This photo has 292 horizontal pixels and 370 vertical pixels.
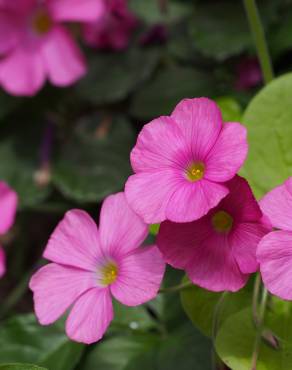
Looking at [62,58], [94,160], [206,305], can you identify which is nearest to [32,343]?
[206,305]

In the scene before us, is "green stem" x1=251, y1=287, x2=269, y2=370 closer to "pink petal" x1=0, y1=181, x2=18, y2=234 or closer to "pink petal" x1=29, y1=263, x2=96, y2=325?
"pink petal" x1=29, y1=263, x2=96, y2=325

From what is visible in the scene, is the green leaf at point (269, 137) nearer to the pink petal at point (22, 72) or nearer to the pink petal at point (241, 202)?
the pink petal at point (241, 202)

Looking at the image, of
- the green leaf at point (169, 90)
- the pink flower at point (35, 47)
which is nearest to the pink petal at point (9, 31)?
the pink flower at point (35, 47)

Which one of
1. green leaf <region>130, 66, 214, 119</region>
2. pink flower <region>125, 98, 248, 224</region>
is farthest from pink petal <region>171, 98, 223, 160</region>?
green leaf <region>130, 66, 214, 119</region>

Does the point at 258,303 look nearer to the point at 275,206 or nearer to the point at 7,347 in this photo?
the point at 275,206

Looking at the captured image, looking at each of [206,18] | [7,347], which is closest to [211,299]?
[7,347]

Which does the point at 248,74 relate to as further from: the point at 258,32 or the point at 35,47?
the point at 35,47
